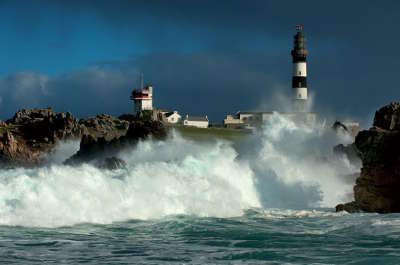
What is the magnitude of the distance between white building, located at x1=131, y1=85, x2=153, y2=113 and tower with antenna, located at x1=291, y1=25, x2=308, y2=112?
2242 cm

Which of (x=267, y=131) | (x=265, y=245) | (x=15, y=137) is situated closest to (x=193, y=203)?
(x=265, y=245)

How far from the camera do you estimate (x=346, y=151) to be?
101 ft

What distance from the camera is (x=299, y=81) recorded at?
64625 millimetres

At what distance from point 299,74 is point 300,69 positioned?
0.53m

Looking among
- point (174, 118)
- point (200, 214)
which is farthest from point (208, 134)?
point (200, 214)

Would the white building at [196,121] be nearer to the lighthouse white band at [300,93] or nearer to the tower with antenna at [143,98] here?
the tower with antenna at [143,98]

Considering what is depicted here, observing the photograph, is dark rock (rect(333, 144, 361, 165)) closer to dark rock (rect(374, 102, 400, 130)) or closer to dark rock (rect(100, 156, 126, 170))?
dark rock (rect(374, 102, 400, 130))

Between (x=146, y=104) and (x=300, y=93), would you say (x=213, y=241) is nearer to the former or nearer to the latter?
(x=300, y=93)

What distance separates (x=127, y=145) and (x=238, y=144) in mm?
7849

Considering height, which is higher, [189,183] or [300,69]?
[300,69]

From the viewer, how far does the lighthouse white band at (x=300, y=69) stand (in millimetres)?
65250

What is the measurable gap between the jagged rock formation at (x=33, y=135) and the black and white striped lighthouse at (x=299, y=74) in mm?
19621

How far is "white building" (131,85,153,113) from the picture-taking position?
83.5 metres

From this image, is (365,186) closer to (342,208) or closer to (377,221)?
(342,208)
